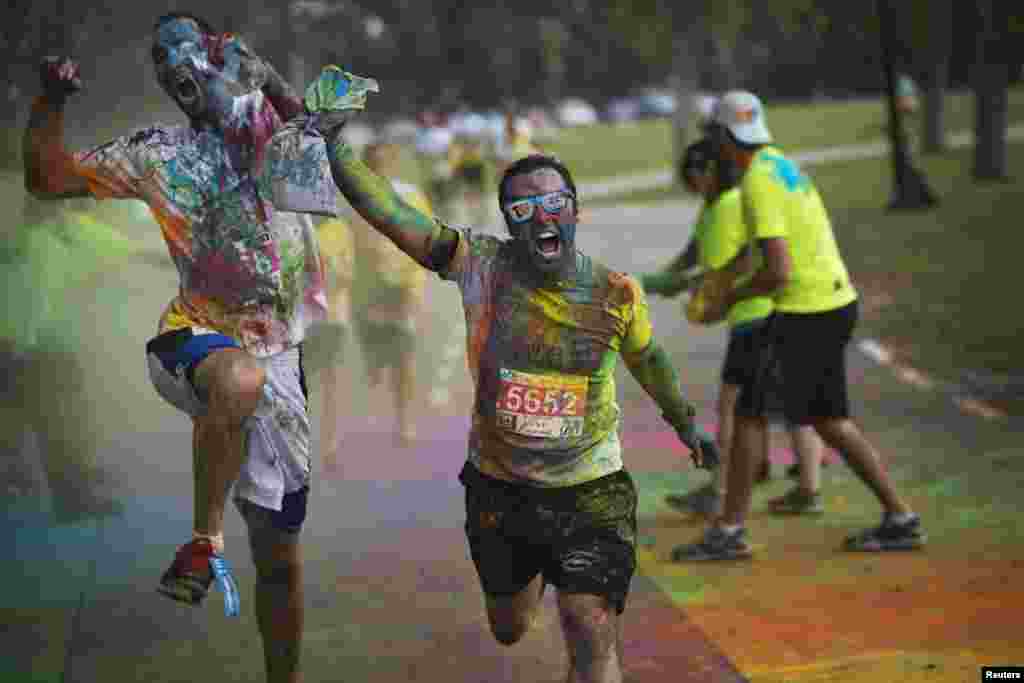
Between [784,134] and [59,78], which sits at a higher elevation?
[59,78]

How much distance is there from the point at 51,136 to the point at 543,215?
139 cm

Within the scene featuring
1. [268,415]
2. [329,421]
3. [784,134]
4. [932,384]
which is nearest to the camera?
[268,415]

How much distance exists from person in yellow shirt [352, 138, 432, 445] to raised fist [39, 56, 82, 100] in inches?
199

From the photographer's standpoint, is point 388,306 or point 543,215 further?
point 388,306

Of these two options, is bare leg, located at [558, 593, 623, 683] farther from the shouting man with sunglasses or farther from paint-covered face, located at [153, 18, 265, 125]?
paint-covered face, located at [153, 18, 265, 125]

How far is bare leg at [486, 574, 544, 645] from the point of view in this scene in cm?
474

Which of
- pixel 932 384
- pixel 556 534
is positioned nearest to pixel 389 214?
pixel 556 534

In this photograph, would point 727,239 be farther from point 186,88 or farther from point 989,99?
point 989,99

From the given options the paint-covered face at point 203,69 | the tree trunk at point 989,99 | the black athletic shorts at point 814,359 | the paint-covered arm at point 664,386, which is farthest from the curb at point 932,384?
the tree trunk at point 989,99

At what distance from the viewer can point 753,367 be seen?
7309 millimetres

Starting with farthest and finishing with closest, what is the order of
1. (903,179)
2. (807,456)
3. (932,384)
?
(903,179) → (932,384) → (807,456)

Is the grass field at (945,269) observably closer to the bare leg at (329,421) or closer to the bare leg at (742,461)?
the bare leg at (742,461)

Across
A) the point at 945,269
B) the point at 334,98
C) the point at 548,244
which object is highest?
the point at 334,98

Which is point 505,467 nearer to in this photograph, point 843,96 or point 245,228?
point 245,228
